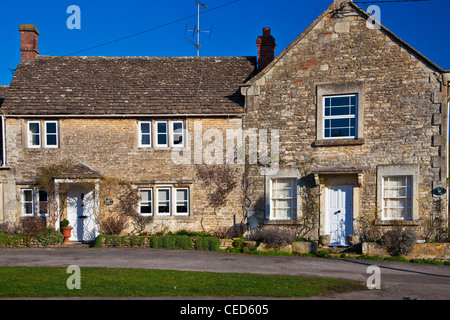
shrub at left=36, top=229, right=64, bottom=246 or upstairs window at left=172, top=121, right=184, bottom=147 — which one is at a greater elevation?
upstairs window at left=172, top=121, right=184, bottom=147

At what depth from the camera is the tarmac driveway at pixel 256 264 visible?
1091 cm

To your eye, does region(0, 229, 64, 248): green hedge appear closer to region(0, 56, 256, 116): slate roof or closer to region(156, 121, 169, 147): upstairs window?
region(0, 56, 256, 116): slate roof

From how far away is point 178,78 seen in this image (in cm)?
2120

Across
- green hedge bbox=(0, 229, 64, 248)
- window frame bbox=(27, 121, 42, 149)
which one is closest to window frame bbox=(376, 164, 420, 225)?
green hedge bbox=(0, 229, 64, 248)

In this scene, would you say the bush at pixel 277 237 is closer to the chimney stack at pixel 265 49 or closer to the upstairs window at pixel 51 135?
the chimney stack at pixel 265 49

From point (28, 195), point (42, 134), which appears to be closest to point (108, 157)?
point (42, 134)

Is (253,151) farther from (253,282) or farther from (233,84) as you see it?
(253,282)

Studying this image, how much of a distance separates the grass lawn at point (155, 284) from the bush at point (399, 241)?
5.00m

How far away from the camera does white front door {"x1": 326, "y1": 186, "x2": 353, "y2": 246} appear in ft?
57.6

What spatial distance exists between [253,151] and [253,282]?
862cm

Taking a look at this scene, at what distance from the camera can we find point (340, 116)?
1778cm

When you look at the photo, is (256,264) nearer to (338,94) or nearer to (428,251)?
(428,251)

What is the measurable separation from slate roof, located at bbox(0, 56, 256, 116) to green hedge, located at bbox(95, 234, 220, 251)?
17.4ft
